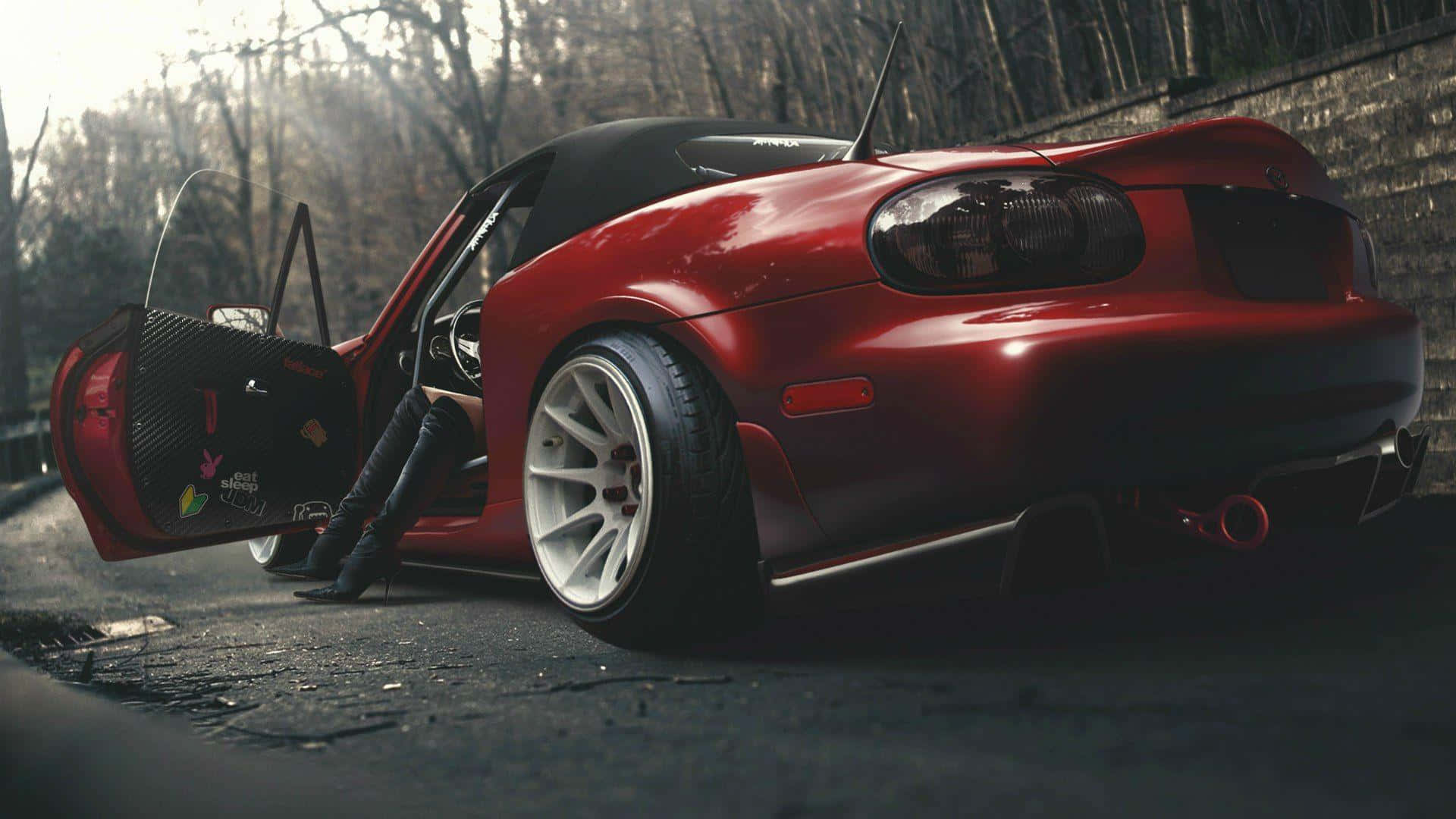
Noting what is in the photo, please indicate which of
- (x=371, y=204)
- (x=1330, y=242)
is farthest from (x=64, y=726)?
(x=371, y=204)

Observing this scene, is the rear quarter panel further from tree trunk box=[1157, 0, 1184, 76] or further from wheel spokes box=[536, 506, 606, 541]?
tree trunk box=[1157, 0, 1184, 76]

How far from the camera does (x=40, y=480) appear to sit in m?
14.0

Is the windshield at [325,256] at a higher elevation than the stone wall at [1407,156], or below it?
higher

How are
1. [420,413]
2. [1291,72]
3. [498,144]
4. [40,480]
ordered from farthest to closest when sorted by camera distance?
[498,144] → [40,480] → [1291,72] → [420,413]

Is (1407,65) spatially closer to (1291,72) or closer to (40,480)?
(1291,72)

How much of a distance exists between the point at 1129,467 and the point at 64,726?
7.74 ft

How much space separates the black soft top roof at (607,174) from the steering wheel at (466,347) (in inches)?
41.0

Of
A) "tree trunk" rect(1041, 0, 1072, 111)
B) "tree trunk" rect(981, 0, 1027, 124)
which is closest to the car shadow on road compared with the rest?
"tree trunk" rect(1041, 0, 1072, 111)

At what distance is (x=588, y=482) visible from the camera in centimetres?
326

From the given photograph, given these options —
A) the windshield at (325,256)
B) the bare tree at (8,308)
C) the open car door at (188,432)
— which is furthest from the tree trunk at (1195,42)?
the windshield at (325,256)

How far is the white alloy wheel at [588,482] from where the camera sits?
3.03m

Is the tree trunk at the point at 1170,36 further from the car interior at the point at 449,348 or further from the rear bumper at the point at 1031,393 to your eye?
the rear bumper at the point at 1031,393

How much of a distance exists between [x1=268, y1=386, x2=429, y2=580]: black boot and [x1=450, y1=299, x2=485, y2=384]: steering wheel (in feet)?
1.44

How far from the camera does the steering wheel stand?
4.67 m
